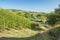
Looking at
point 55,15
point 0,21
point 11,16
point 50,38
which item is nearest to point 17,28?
point 11,16

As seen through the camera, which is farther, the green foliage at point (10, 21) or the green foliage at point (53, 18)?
the green foliage at point (53, 18)

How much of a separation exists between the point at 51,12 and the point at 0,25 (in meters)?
7.86

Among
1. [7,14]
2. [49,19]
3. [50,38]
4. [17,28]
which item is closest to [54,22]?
[49,19]

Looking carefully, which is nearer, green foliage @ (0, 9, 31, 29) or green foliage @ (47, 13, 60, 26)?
green foliage @ (0, 9, 31, 29)

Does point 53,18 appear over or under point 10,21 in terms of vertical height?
under

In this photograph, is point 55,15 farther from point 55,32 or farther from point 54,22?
point 55,32

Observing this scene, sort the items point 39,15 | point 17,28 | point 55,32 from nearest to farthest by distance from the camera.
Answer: point 55,32 < point 17,28 < point 39,15

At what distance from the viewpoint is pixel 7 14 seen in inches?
667

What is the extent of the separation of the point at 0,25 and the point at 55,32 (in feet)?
16.0

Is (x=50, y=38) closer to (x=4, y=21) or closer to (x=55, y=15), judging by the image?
(x=4, y=21)

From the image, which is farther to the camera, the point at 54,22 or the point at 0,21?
the point at 54,22

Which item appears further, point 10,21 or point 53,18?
point 53,18

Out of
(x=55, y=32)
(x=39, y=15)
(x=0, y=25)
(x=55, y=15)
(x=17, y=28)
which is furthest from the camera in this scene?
(x=39, y=15)

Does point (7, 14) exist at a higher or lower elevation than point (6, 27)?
higher
